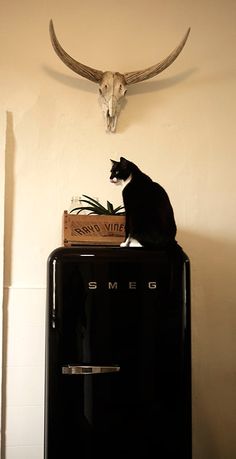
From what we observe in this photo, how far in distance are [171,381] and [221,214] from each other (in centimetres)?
101

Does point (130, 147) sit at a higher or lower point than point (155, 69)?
lower

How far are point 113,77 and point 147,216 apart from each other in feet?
2.88

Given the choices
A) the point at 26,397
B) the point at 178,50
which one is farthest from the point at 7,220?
the point at 178,50

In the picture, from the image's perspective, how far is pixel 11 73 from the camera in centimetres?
191

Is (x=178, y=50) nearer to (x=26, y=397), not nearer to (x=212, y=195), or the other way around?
(x=212, y=195)

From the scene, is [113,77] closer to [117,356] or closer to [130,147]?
[130,147]

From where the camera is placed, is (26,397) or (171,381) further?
(26,397)

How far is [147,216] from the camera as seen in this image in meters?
1.40

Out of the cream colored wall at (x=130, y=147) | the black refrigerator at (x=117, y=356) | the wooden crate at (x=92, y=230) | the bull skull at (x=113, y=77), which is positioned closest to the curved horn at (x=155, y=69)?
the bull skull at (x=113, y=77)

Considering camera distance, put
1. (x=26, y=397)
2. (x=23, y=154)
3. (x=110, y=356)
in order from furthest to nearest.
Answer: (x=23, y=154), (x=26, y=397), (x=110, y=356)

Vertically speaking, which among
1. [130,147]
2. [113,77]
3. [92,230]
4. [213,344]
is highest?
[113,77]

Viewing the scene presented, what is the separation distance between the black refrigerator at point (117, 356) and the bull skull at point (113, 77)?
2.95 feet

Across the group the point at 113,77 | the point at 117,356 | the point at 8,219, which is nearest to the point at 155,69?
the point at 113,77

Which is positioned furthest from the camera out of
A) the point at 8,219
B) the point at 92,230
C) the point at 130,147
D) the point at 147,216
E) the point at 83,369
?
the point at 130,147
